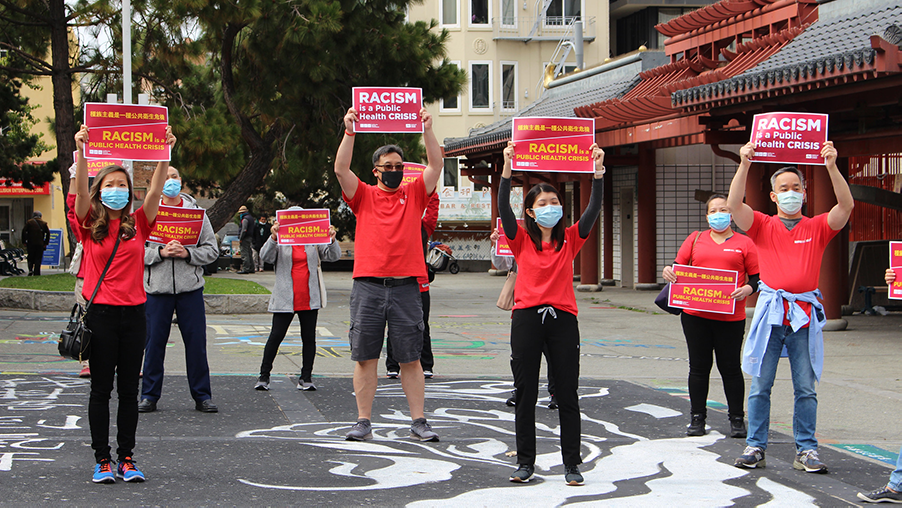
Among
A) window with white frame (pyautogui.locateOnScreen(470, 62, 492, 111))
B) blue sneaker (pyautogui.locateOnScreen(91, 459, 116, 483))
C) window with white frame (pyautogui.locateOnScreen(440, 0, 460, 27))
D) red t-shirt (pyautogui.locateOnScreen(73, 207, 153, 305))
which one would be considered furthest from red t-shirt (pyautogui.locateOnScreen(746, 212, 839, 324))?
window with white frame (pyautogui.locateOnScreen(440, 0, 460, 27))

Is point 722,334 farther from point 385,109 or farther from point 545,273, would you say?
point 385,109

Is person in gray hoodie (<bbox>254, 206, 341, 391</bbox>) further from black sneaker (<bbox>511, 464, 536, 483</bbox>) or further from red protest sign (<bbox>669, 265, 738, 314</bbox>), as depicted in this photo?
black sneaker (<bbox>511, 464, 536, 483</bbox>)

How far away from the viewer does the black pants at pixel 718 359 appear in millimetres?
6727

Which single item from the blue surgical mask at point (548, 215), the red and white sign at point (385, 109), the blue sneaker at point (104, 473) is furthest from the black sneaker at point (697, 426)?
the blue sneaker at point (104, 473)

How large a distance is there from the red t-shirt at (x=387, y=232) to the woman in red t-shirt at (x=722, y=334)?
184 centimetres

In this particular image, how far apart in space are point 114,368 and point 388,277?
72.5 inches

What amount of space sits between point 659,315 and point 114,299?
12203mm

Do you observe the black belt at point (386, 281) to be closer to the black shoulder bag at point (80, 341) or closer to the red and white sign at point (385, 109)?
the red and white sign at point (385, 109)

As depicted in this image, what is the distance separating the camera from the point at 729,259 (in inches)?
267

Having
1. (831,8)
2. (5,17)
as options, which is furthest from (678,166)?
(5,17)

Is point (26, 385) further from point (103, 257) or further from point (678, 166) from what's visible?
point (678, 166)

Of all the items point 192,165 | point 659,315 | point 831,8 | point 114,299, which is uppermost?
point 831,8

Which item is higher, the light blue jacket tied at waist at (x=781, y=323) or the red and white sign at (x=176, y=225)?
the red and white sign at (x=176, y=225)

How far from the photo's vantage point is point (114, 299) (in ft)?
17.4
